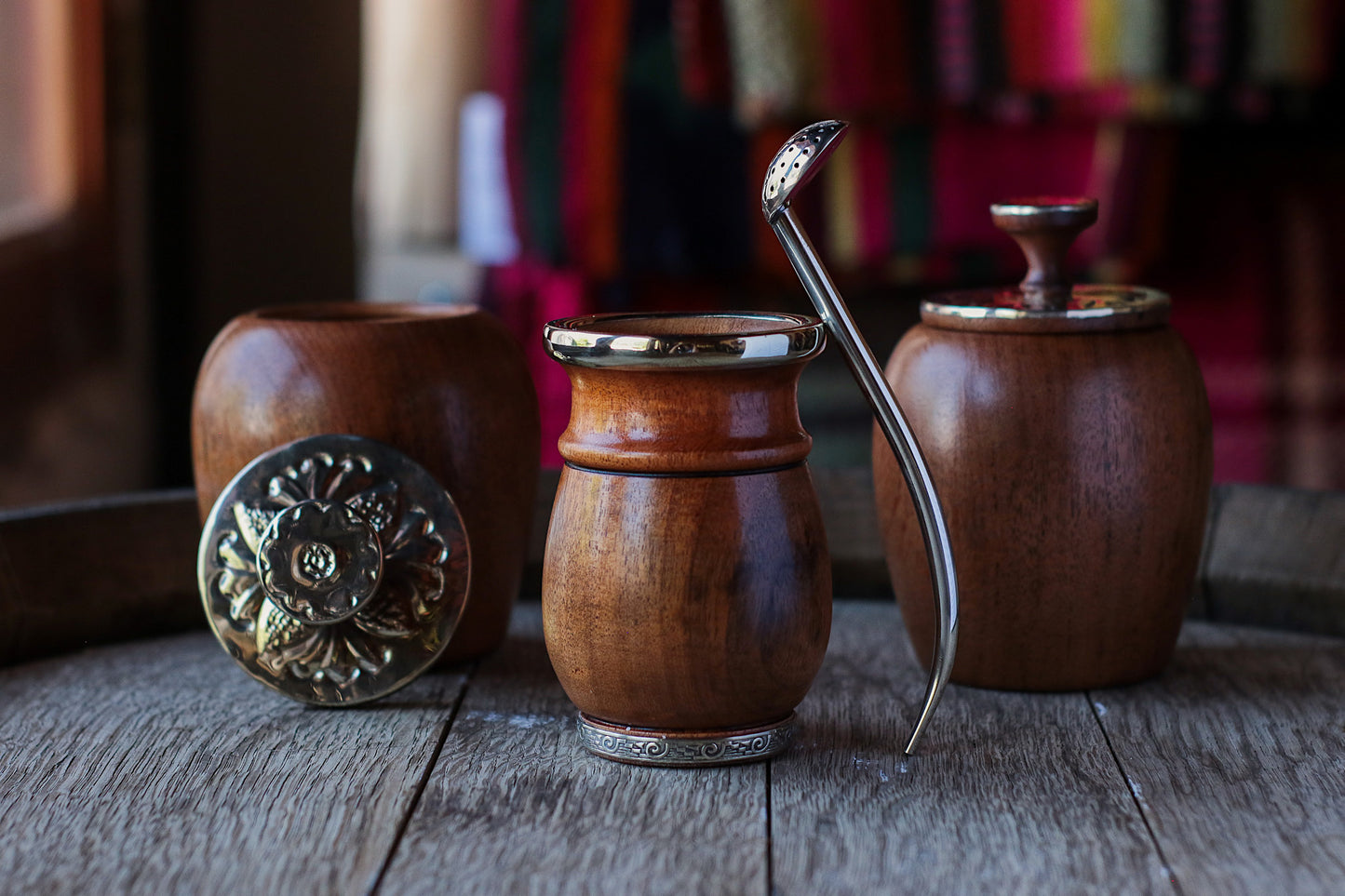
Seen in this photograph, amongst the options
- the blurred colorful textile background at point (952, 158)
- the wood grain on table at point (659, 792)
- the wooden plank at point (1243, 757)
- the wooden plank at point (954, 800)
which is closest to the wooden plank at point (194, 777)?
the wood grain on table at point (659, 792)

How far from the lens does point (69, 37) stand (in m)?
1.27

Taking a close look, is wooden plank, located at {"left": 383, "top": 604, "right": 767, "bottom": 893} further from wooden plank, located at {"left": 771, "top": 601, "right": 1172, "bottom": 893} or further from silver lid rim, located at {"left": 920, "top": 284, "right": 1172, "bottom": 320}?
silver lid rim, located at {"left": 920, "top": 284, "right": 1172, "bottom": 320}

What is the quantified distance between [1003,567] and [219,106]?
45.3 inches

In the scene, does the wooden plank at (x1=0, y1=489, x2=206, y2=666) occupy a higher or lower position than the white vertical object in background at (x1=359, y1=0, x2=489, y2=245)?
lower

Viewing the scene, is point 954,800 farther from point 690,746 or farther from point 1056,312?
point 1056,312

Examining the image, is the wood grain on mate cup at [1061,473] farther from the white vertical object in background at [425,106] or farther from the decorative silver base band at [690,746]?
the white vertical object in background at [425,106]

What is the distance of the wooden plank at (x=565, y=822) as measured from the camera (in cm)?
41

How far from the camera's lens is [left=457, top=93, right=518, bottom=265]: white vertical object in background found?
1.21 metres

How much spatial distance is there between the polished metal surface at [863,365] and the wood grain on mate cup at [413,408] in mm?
163

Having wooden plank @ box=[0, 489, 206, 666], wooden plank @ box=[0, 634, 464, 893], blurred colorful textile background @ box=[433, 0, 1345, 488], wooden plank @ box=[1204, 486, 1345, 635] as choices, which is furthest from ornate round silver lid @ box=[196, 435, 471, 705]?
blurred colorful textile background @ box=[433, 0, 1345, 488]

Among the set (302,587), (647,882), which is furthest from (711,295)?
(647,882)

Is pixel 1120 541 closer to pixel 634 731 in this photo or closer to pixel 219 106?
pixel 634 731

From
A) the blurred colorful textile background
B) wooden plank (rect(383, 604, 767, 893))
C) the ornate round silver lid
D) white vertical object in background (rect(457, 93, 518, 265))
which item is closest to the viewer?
wooden plank (rect(383, 604, 767, 893))

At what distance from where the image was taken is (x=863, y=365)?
1.68ft
